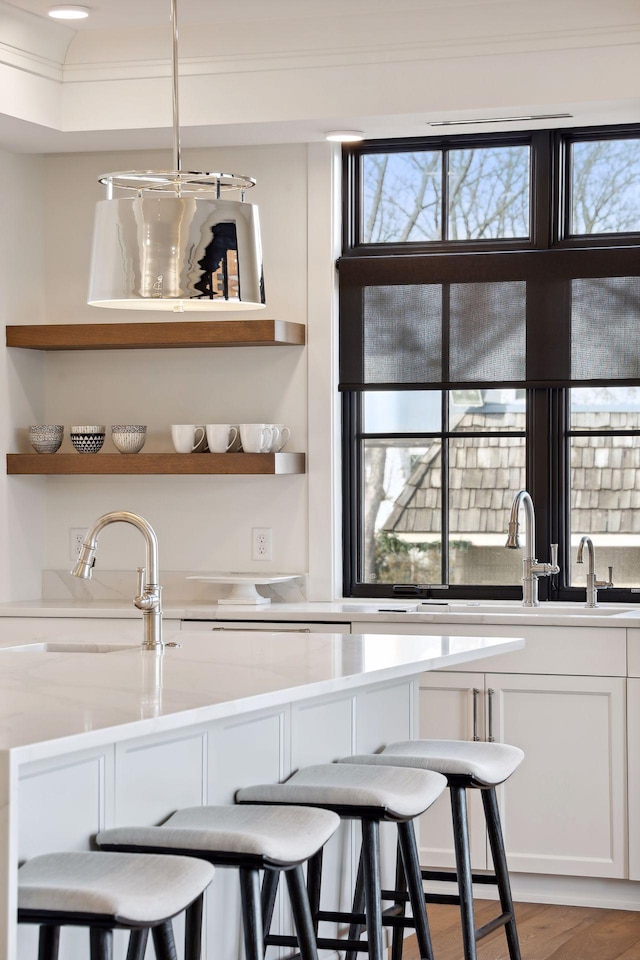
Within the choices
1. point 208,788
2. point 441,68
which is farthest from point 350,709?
point 441,68

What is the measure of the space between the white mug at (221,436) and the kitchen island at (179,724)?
122cm

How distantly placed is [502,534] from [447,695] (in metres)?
0.78

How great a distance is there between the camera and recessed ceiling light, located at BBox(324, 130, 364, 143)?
4.59 meters

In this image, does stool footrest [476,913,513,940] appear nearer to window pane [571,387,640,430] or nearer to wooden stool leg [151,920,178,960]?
wooden stool leg [151,920,178,960]

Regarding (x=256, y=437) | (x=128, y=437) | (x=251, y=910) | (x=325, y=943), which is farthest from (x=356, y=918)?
(x=128, y=437)

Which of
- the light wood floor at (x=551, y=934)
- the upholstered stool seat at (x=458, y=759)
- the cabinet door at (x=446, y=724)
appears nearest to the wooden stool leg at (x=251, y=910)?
the upholstered stool seat at (x=458, y=759)

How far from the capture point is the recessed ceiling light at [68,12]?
13.7 ft

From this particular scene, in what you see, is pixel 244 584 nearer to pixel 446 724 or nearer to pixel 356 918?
pixel 446 724

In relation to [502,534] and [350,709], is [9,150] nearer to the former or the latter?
[502,534]

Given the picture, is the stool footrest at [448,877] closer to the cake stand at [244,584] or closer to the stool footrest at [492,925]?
the stool footrest at [492,925]

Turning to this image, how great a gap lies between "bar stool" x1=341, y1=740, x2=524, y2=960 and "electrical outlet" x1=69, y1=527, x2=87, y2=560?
2107 mm

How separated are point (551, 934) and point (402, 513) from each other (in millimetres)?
1659

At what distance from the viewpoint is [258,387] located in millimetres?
4848

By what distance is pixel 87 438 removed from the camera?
15.8 ft
